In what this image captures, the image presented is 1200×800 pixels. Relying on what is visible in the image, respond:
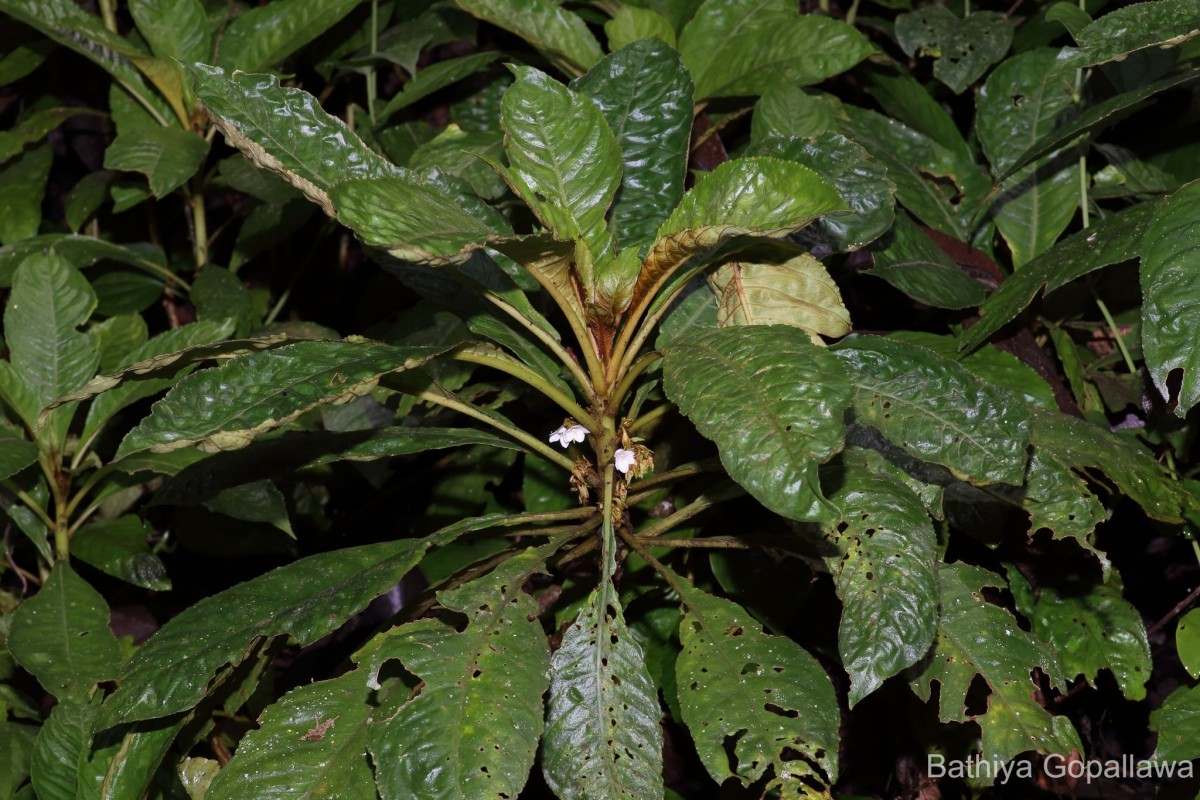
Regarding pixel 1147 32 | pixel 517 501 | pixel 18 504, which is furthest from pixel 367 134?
pixel 1147 32

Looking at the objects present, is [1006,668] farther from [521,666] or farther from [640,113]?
[640,113]

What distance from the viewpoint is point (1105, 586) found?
1652 millimetres

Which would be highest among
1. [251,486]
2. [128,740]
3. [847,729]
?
[251,486]

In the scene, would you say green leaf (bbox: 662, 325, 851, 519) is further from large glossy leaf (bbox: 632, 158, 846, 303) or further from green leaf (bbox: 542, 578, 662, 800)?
green leaf (bbox: 542, 578, 662, 800)

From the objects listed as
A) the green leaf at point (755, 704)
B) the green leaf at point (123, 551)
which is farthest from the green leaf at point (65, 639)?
the green leaf at point (755, 704)

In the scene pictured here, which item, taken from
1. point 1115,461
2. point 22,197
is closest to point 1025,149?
point 1115,461

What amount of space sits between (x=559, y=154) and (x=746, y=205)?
33cm

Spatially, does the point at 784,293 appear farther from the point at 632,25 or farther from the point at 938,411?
the point at 632,25

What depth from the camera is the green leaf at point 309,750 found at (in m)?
1.32

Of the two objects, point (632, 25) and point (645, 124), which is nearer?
point (645, 124)

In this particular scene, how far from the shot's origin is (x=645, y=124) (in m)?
1.67

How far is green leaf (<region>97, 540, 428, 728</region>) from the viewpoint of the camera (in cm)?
136

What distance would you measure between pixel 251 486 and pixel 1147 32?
5.18 ft

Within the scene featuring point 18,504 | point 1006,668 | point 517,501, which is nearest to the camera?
point 1006,668
